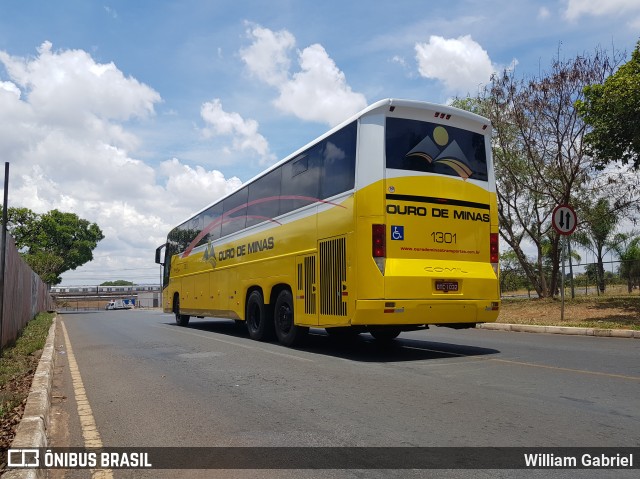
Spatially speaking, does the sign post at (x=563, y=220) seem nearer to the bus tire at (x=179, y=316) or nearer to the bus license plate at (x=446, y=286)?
the bus license plate at (x=446, y=286)

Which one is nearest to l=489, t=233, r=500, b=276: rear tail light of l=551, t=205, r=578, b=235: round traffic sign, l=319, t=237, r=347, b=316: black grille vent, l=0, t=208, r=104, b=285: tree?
l=319, t=237, r=347, b=316: black grille vent

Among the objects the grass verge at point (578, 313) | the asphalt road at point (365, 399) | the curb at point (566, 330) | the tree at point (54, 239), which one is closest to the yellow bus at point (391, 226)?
the asphalt road at point (365, 399)

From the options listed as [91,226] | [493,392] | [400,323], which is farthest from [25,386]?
[91,226]

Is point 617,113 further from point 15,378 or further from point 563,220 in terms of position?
point 15,378

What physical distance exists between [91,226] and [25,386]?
52.7m

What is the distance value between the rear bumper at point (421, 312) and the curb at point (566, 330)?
4473 mm

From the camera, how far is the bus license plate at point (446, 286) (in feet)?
29.0

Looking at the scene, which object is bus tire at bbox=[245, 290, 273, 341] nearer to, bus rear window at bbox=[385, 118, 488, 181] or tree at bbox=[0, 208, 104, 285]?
bus rear window at bbox=[385, 118, 488, 181]

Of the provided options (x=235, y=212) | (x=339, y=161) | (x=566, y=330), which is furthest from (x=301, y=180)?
(x=566, y=330)

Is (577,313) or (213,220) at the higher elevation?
(213,220)

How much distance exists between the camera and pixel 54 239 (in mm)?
52156

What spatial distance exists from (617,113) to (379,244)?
10.3 meters

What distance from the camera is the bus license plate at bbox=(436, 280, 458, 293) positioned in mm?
8828

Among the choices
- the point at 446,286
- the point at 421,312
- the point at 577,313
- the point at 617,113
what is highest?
the point at 617,113
